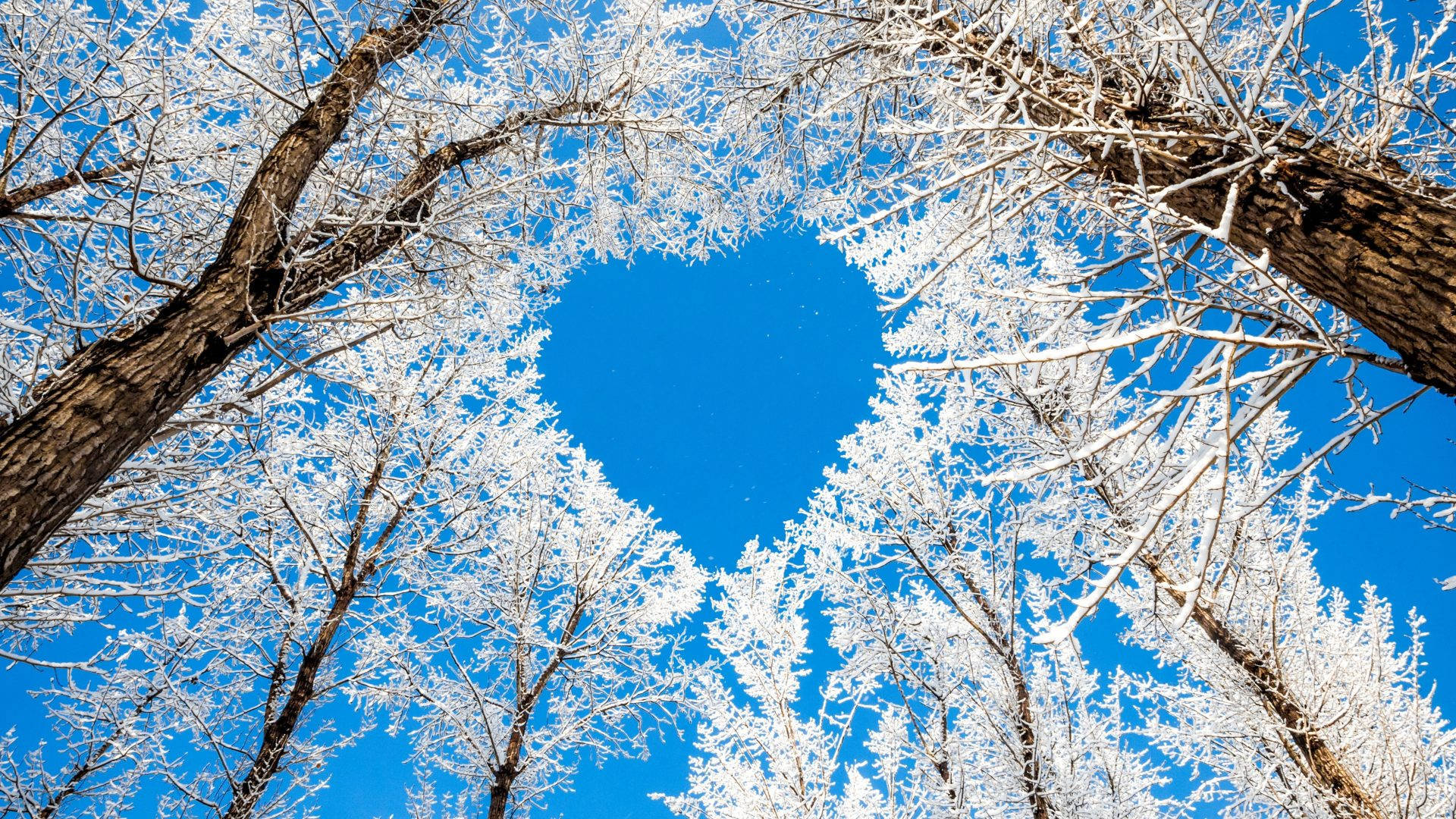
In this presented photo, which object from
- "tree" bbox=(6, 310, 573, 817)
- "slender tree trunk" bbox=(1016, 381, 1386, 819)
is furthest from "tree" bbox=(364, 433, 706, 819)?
"slender tree trunk" bbox=(1016, 381, 1386, 819)

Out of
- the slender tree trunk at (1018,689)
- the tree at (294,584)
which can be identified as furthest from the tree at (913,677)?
the tree at (294,584)

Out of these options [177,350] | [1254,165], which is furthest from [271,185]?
[1254,165]

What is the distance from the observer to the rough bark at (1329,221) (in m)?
1.47

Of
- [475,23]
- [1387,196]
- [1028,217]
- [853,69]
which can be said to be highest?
[853,69]

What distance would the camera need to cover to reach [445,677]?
6.46 meters

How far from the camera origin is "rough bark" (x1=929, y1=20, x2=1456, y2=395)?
4.83ft

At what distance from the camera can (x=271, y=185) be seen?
2.91m

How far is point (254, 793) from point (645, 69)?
5.60 meters

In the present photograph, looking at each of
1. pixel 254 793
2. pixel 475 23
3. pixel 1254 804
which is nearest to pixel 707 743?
pixel 254 793

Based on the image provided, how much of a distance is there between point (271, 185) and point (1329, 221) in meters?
3.81

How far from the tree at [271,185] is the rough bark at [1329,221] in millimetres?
2433

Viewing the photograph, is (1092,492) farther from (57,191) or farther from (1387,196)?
(57,191)

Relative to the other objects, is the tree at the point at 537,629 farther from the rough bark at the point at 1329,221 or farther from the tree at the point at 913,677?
the rough bark at the point at 1329,221

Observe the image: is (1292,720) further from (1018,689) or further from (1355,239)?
(1355,239)
